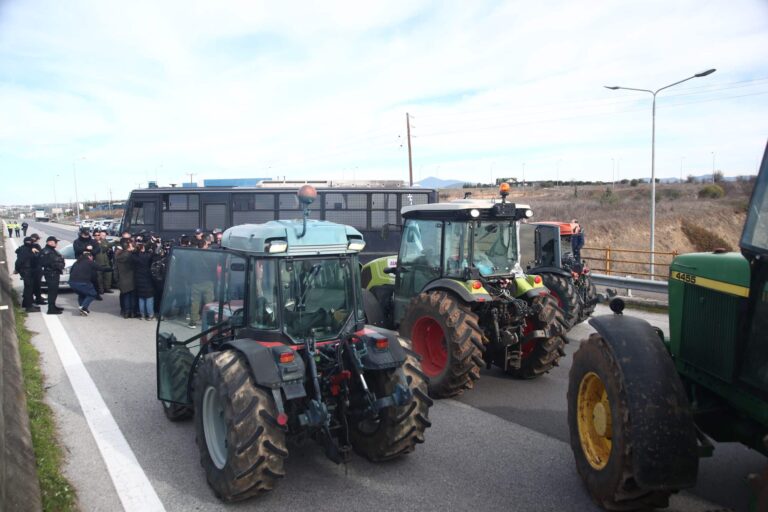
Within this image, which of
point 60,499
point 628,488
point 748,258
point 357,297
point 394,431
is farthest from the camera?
point 357,297

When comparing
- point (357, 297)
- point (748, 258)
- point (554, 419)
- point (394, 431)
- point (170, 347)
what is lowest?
point (554, 419)

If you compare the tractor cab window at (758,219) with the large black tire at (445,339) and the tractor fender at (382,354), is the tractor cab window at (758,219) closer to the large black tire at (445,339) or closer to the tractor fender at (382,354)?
the tractor fender at (382,354)

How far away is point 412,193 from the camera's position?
15.6 meters

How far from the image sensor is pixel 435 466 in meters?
4.80

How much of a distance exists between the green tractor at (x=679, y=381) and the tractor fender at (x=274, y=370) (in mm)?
2108

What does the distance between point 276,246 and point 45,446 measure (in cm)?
291

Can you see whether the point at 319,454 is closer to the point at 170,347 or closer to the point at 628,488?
the point at 170,347

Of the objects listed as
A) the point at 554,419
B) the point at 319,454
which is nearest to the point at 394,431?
the point at 319,454

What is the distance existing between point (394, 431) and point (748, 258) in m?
2.79

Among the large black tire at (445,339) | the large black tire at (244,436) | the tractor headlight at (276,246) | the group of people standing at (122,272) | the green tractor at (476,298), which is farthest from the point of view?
the group of people standing at (122,272)

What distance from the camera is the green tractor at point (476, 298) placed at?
21.6 ft

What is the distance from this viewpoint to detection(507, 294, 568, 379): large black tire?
6965 mm

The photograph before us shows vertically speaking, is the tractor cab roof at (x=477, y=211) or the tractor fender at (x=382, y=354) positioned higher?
the tractor cab roof at (x=477, y=211)

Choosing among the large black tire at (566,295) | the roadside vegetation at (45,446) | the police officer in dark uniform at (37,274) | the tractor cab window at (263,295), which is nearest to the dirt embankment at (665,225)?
the large black tire at (566,295)
